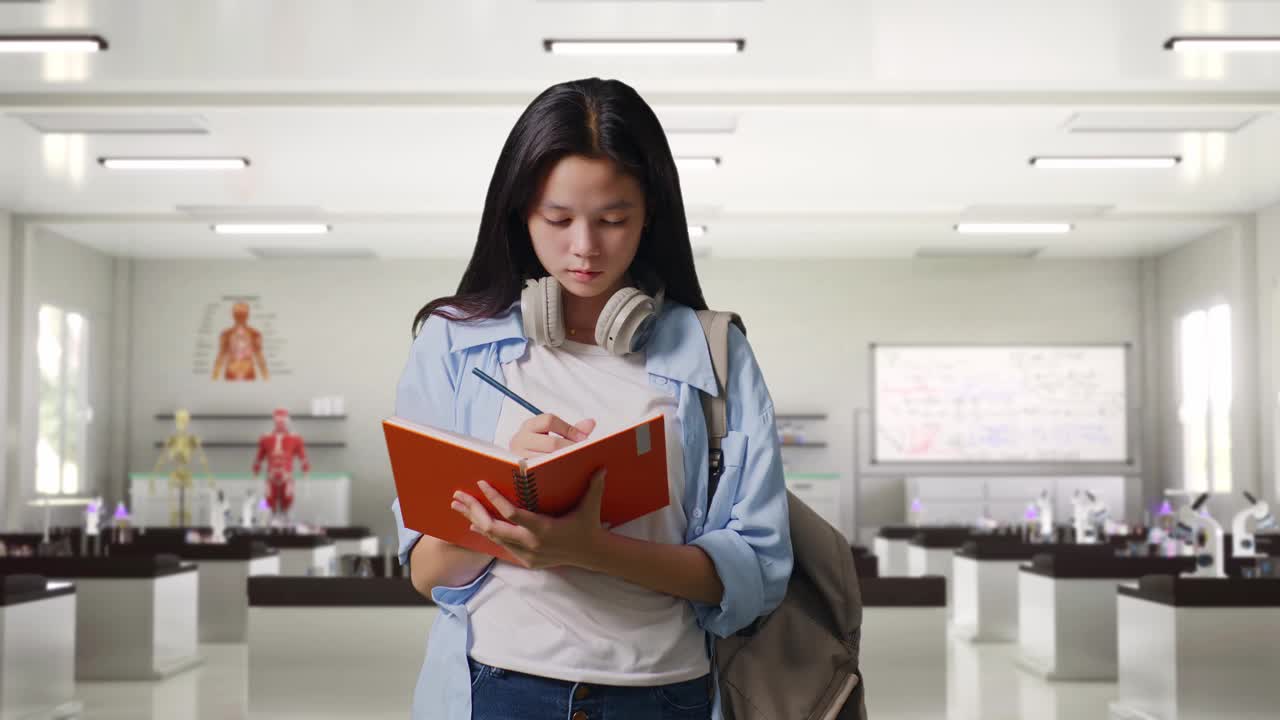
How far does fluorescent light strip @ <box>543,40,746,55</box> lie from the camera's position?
790 centimetres

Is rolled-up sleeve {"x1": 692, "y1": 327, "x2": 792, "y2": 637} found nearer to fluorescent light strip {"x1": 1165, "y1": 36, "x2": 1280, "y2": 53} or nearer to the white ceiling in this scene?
the white ceiling

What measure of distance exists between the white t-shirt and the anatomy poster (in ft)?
52.2

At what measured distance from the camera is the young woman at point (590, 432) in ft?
4.25

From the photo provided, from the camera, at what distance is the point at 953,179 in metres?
11.9

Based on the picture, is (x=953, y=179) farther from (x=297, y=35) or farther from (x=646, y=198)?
(x=646, y=198)

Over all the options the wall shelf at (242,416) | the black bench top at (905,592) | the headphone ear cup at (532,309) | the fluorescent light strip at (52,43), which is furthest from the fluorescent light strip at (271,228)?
the headphone ear cup at (532,309)

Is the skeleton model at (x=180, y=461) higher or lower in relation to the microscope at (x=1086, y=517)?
higher

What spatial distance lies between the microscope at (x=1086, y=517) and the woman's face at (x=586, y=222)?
31.1ft

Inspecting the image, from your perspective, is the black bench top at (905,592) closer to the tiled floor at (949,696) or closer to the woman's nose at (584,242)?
the tiled floor at (949,696)

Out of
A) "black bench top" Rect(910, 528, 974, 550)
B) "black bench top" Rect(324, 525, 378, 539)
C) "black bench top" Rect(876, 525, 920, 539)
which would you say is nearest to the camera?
"black bench top" Rect(910, 528, 974, 550)

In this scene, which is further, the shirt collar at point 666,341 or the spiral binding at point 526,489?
the shirt collar at point 666,341

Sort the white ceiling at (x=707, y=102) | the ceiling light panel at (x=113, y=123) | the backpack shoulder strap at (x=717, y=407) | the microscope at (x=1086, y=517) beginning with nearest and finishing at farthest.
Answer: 1. the backpack shoulder strap at (x=717, y=407)
2. the white ceiling at (x=707, y=102)
3. the ceiling light panel at (x=113, y=123)
4. the microscope at (x=1086, y=517)

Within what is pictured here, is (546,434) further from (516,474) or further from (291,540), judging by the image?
(291,540)

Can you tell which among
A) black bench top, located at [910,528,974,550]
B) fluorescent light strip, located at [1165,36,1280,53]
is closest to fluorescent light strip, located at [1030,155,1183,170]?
fluorescent light strip, located at [1165,36,1280,53]
